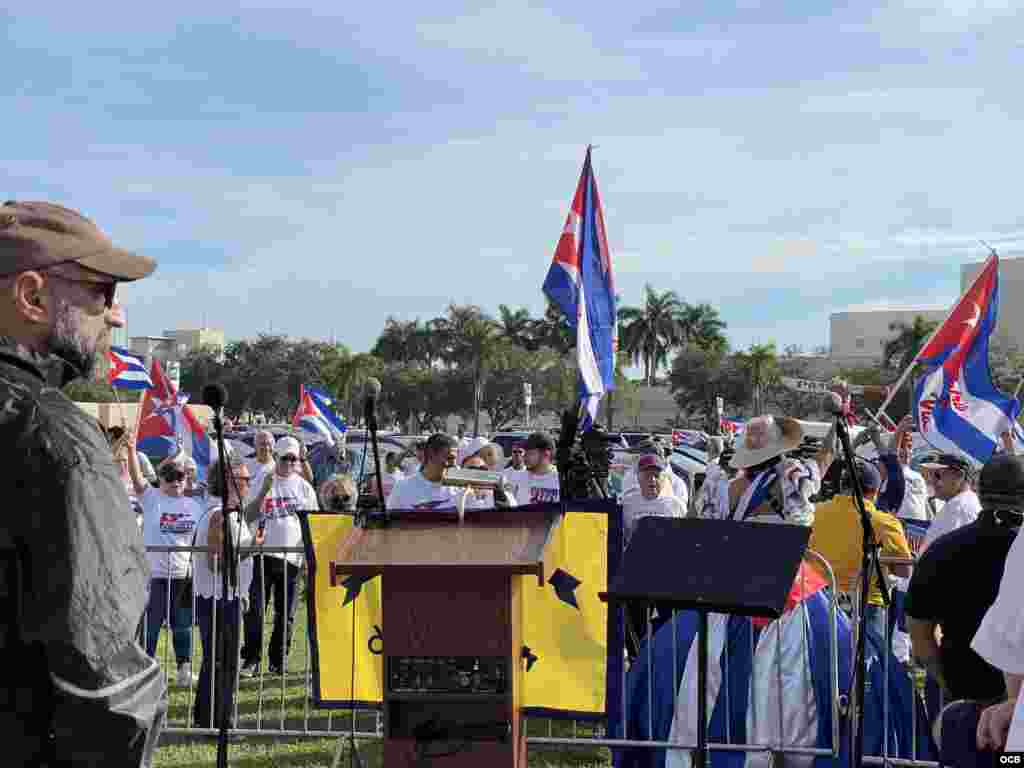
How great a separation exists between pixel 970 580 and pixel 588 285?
5.53 m

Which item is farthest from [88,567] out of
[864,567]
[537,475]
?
[537,475]

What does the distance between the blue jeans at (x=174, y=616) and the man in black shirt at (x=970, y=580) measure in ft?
19.3

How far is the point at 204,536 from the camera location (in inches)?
324

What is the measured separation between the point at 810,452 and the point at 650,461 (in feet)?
10.0

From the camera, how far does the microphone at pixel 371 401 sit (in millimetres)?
4914

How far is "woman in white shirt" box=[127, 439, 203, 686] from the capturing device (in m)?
8.84

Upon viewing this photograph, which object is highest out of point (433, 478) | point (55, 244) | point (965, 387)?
point (965, 387)

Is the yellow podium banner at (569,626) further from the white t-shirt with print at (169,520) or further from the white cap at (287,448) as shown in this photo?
the white cap at (287,448)

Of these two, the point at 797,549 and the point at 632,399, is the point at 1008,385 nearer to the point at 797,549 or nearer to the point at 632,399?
the point at 632,399

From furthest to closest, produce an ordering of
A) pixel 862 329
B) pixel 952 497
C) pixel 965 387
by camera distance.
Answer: pixel 862 329 < pixel 965 387 < pixel 952 497

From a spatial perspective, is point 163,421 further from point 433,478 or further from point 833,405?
point 833,405

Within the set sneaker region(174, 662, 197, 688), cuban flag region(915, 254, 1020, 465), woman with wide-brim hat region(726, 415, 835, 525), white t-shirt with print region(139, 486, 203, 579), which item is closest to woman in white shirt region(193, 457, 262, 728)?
white t-shirt with print region(139, 486, 203, 579)

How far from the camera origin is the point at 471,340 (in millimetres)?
86188

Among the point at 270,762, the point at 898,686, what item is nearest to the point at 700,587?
the point at 898,686
